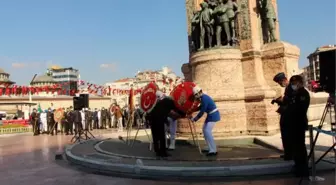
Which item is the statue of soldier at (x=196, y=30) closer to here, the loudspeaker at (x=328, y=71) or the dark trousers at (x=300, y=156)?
the loudspeaker at (x=328, y=71)

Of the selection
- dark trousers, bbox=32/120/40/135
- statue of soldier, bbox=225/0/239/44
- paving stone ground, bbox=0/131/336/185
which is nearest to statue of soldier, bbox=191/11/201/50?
statue of soldier, bbox=225/0/239/44

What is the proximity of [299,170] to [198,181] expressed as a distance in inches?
63.8

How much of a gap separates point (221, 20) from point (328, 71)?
19.4 ft

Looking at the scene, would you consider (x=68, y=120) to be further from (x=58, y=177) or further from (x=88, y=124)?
(x=58, y=177)

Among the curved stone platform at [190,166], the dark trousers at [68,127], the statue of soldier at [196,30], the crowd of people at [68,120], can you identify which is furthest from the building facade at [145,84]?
the curved stone platform at [190,166]

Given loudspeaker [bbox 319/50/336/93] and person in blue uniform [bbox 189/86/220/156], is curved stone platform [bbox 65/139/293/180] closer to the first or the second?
person in blue uniform [bbox 189/86/220/156]

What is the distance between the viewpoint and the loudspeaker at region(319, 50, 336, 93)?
5.81m

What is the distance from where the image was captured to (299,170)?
5781mm

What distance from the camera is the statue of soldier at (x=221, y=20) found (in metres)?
11.3

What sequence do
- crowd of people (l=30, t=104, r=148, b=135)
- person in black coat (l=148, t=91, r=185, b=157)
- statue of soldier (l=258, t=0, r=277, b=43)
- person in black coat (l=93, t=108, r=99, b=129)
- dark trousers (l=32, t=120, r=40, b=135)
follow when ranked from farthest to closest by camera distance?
person in black coat (l=93, t=108, r=99, b=129) < dark trousers (l=32, t=120, r=40, b=135) < crowd of people (l=30, t=104, r=148, b=135) < statue of soldier (l=258, t=0, r=277, b=43) < person in black coat (l=148, t=91, r=185, b=157)

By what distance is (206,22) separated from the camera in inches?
455

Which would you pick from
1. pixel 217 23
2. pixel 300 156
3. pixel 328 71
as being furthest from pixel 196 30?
pixel 300 156

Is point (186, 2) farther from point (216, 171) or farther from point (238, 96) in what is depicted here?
point (216, 171)

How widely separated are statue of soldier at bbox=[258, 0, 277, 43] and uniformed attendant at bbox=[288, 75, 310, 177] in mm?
6131
